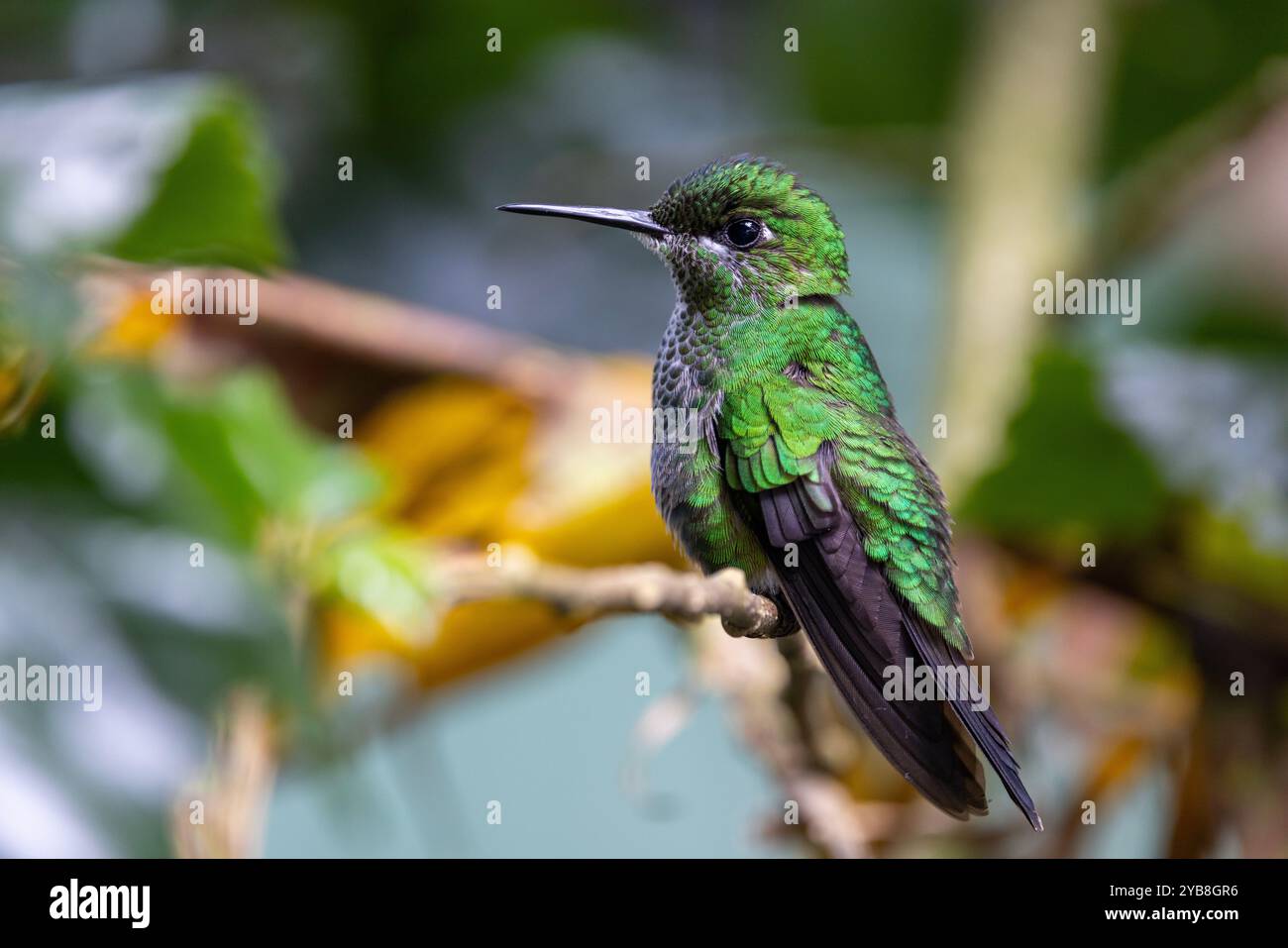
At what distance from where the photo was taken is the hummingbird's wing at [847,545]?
2.40 ft

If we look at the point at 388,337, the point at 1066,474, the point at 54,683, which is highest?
the point at 388,337

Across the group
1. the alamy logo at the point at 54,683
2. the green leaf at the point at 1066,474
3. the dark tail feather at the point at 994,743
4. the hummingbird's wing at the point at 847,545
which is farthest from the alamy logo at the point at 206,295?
the dark tail feather at the point at 994,743

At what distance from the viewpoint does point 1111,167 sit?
3590 millimetres

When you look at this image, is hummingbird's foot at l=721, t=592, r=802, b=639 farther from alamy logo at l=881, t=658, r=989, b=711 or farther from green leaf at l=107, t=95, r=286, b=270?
green leaf at l=107, t=95, r=286, b=270

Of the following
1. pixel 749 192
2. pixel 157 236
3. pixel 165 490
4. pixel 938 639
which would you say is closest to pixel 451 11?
pixel 157 236

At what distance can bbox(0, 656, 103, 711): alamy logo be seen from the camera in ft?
4.84

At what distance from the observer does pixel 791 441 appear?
0.86 m

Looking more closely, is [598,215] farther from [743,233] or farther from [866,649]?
[866,649]

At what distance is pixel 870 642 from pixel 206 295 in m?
1.53

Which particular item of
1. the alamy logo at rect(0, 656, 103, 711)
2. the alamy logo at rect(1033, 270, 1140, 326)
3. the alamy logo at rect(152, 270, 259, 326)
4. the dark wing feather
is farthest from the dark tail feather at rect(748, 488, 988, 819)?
the alamy logo at rect(152, 270, 259, 326)

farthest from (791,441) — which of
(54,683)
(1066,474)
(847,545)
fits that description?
(1066,474)

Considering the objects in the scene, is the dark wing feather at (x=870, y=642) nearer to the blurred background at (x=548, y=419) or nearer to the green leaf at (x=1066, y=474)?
the blurred background at (x=548, y=419)

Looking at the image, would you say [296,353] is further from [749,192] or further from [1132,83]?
[1132,83]

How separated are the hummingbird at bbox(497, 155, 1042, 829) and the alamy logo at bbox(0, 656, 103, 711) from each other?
0.87 m
